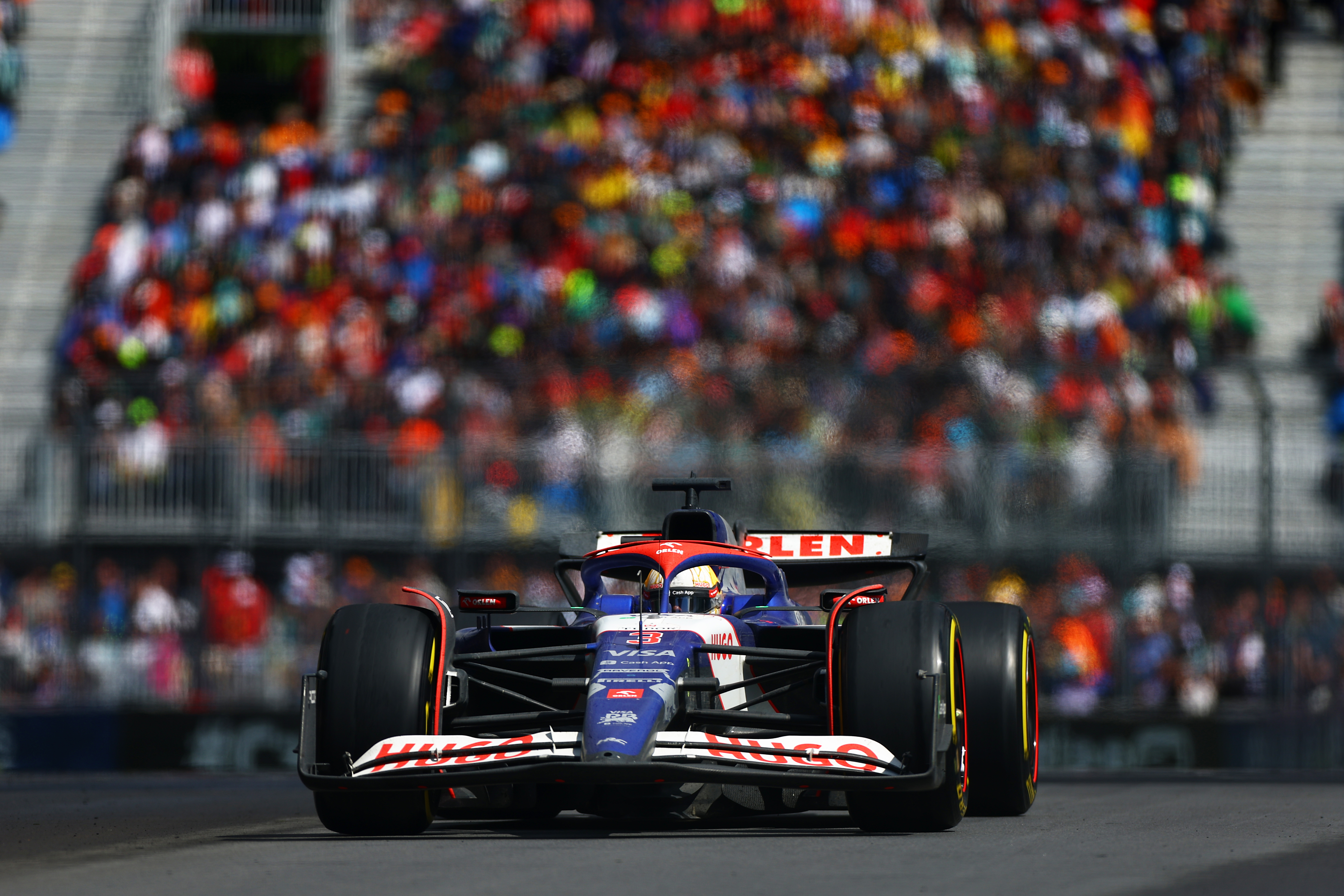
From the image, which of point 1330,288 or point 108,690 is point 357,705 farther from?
point 1330,288

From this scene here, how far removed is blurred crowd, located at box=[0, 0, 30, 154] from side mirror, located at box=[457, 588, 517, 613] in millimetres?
16933

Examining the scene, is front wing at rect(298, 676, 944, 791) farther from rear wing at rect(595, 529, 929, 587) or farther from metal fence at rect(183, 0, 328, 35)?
metal fence at rect(183, 0, 328, 35)

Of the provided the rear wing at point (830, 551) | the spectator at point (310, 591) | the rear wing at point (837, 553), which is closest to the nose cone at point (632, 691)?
the rear wing at point (830, 551)

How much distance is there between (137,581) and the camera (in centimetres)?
1608

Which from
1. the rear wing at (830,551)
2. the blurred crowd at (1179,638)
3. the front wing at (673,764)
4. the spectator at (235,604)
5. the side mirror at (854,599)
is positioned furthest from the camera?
the spectator at (235,604)

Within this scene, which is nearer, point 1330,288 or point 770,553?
point 770,553

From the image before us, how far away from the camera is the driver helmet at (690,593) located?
930 cm

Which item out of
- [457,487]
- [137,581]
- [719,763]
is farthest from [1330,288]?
[719,763]

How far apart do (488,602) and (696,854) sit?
164 centimetres

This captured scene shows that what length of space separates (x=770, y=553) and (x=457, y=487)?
5384 millimetres

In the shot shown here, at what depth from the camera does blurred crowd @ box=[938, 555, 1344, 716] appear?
49.8 ft

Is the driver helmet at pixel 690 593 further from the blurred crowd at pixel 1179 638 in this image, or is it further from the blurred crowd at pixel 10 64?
the blurred crowd at pixel 10 64

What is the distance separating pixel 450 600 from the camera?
52.2 feet

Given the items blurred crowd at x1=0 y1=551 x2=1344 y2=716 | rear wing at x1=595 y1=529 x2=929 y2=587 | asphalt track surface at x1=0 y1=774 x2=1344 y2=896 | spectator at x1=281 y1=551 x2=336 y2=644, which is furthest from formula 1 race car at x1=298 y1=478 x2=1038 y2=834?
spectator at x1=281 y1=551 x2=336 y2=644
